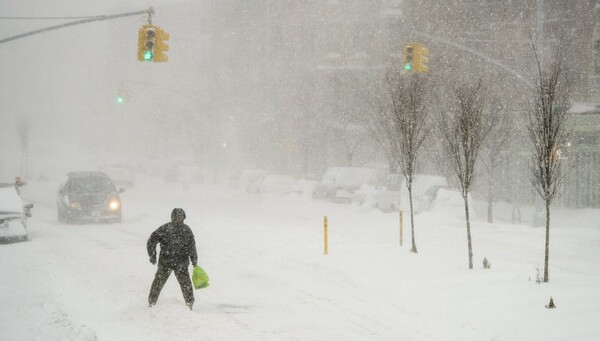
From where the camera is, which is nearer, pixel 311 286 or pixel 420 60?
pixel 311 286

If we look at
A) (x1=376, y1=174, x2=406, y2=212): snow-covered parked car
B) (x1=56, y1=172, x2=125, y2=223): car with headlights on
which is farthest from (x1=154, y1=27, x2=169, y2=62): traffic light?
(x1=376, y1=174, x2=406, y2=212): snow-covered parked car

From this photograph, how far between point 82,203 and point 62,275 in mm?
10196

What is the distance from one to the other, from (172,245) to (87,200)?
1424 cm

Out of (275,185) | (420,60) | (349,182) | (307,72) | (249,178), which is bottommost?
(275,185)

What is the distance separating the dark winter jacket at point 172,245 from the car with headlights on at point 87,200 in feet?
46.0

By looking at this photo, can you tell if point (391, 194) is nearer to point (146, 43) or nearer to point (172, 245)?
point (146, 43)

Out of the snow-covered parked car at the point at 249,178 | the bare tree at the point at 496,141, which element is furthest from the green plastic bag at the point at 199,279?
the snow-covered parked car at the point at 249,178

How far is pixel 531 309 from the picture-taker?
31.2 ft

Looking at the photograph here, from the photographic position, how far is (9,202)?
17453 millimetres

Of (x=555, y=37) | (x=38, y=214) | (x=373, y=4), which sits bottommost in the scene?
(x=38, y=214)

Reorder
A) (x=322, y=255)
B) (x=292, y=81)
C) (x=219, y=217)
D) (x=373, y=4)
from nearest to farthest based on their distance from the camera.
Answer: (x=322, y=255) → (x=219, y=217) → (x=373, y=4) → (x=292, y=81)

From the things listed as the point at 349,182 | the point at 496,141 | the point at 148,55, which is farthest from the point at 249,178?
the point at 148,55

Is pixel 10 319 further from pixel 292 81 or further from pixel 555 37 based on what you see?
pixel 292 81

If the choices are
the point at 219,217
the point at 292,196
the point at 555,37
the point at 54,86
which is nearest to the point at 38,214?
the point at 219,217
